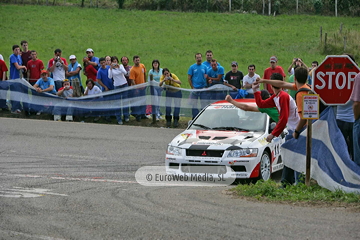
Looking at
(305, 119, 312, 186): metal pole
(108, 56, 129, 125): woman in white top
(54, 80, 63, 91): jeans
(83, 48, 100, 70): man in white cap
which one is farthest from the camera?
(83, 48, 100, 70): man in white cap

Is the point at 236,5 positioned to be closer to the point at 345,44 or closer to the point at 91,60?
the point at 345,44

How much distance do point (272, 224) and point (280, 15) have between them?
72799 mm

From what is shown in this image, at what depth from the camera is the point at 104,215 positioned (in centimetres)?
823

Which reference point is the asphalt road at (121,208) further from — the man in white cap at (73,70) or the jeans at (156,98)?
the man in white cap at (73,70)

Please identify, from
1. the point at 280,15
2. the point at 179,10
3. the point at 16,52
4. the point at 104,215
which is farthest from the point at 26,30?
the point at 104,215

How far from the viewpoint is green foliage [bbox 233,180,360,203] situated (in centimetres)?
891

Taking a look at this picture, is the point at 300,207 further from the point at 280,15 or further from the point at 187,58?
the point at 280,15

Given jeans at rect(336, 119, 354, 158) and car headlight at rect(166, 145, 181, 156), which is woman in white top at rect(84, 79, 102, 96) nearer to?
car headlight at rect(166, 145, 181, 156)

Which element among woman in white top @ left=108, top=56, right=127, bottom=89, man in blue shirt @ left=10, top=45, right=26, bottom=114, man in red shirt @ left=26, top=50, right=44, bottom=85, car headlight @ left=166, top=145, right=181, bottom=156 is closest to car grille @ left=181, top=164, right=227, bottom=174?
car headlight @ left=166, top=145, right=181, bottom=156

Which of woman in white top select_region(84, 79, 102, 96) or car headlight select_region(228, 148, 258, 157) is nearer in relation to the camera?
car headlight select_region(228, 148, 258, 157)

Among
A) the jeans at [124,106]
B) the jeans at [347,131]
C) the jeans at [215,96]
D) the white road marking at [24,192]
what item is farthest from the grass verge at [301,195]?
the jeans at [124,106]

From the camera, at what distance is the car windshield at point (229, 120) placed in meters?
12.5

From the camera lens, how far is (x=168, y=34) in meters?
66.8

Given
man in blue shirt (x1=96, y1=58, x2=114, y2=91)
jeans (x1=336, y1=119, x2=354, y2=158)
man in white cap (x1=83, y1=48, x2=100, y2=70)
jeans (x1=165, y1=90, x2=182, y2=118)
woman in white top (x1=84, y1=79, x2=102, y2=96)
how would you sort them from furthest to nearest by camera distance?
man in white cap (x1=83, y1=48, x2=100, y2=70) < man in blue shirt (x1=96, y1=58, x2=114, y2=91) < woman in white top (x1=84, y1=79, x2=102, y2=96) < jeans (x1=165, y1=90, x2=182, y2=118) < jeans (x1=336, y1=119, x2=354, y2=158)
